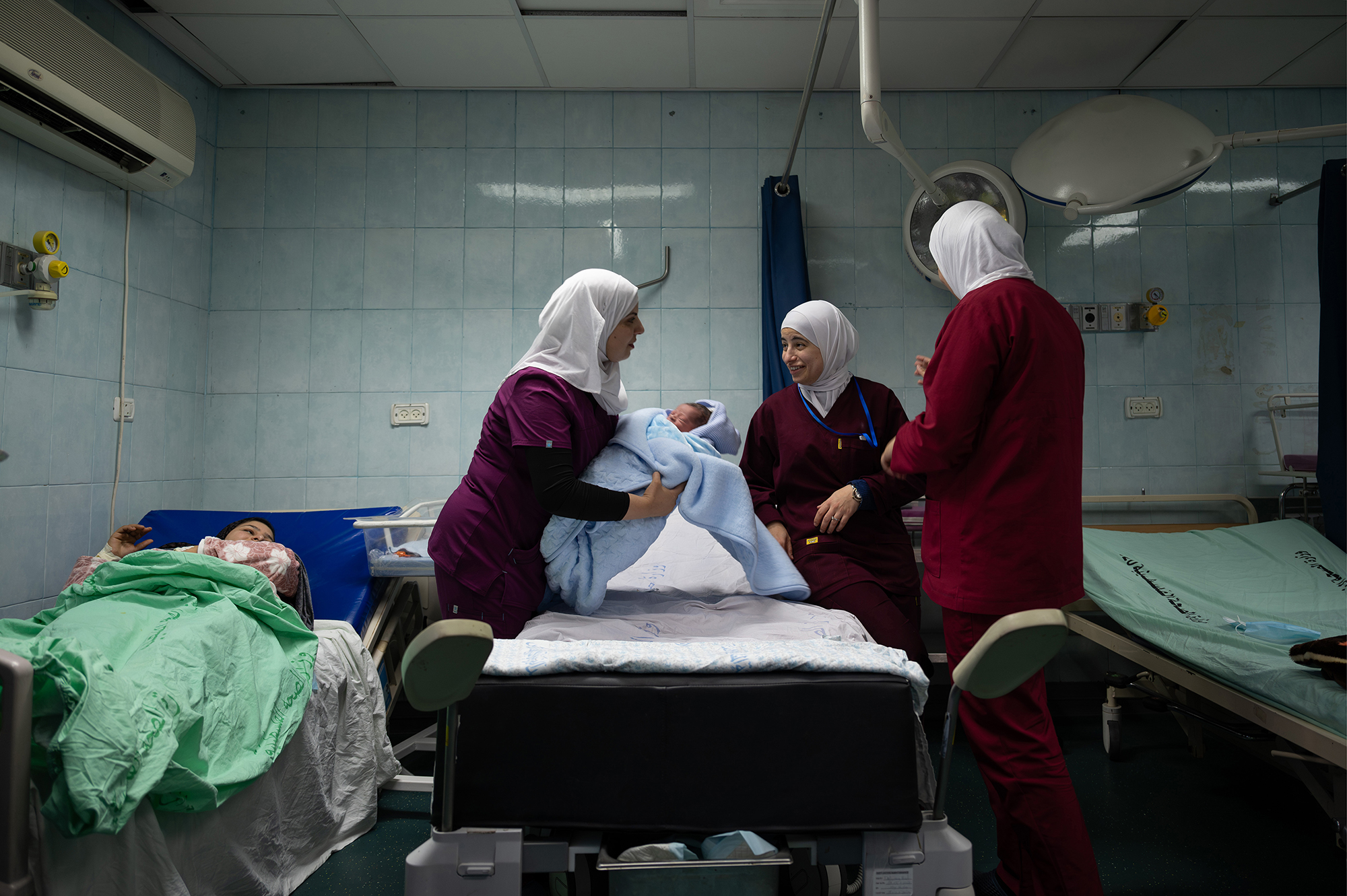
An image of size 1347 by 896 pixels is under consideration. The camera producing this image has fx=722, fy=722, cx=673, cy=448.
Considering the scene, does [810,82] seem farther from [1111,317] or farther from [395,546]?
[395,546]

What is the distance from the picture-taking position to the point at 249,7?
117 inches

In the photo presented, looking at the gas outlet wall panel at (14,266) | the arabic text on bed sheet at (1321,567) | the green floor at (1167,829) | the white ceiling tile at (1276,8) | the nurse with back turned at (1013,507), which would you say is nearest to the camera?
the nurse with back turned at (1013,507)

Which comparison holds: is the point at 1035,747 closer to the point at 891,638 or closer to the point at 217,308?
the point at 891,638

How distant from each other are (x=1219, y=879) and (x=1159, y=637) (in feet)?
2.07

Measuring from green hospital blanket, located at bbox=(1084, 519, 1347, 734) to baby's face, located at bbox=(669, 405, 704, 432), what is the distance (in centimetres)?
155

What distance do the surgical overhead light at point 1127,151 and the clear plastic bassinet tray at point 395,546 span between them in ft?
8.92

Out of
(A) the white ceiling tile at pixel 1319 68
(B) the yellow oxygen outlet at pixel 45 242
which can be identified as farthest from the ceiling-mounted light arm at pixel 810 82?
(B) the yellow oxygen outlet at pixel 45 242

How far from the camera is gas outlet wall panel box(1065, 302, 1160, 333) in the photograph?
358 centimetres

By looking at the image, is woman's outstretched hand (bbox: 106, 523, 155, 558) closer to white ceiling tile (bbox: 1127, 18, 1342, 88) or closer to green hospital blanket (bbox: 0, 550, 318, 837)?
green hospital blanket (bbox: 0, 550, 318, 837)

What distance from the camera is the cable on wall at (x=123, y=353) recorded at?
3.04 meters

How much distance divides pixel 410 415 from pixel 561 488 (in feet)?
7.19

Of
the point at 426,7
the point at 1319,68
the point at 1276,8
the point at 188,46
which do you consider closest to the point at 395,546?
the point at 426,7

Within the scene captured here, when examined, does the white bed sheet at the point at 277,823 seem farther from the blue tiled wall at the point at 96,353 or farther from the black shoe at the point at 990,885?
the black shoe at the point at 990,885

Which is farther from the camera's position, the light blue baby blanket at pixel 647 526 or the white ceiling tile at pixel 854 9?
the white ceiling tile at pixel 854 9
